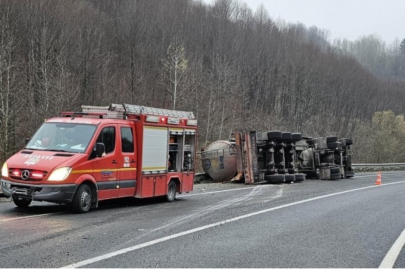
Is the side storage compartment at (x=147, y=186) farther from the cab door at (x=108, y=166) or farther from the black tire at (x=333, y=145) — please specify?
the black tire at (x=333, y=145)

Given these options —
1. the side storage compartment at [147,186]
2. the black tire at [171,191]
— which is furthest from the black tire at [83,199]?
the black tire at [171,191]

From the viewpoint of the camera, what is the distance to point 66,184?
377 inches

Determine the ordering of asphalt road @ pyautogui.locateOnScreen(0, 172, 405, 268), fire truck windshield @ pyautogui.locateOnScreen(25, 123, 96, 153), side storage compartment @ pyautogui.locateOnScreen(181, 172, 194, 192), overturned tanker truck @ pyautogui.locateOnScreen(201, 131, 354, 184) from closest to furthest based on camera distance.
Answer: asphalt road @ pyautogui.locateOnScreen(0, 172, 405, 268) → fire truck windshield @ pyautogui.locateOnScreen(25, 123, 96, 153) → side storage compartment @ pyautogui.locateOnScreen(181, 172, 194, 192) → overturned tanker truck @ pyautogui.locateOnScreen(201, 131, 354, 184)

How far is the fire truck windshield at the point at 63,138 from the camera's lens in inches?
406

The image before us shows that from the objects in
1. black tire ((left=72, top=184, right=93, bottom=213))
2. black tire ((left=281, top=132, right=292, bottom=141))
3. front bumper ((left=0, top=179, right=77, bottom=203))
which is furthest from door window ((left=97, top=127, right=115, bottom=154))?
black tire ((left=281, top=132, right=292, bottom=141))

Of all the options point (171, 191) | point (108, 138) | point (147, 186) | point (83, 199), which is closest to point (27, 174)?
point (83, 199)

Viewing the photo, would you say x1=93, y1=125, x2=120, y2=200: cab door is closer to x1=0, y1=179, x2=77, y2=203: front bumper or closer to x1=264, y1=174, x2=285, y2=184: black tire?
x1=0, y1=179, x2=77, y2=203: front bumper

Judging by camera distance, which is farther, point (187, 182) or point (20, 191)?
point (187, 182)

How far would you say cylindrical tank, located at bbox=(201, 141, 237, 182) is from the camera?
21.7 m

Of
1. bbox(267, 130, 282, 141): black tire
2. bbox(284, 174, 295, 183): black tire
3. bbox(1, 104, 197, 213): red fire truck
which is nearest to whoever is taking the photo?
bbox(1, 104, 197, 213): red fire truck

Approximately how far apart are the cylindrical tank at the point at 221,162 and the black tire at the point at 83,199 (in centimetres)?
1180

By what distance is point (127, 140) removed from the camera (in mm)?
11438

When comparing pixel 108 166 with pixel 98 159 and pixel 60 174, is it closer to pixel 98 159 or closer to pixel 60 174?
pixel 98 159

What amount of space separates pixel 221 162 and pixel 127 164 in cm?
1070
